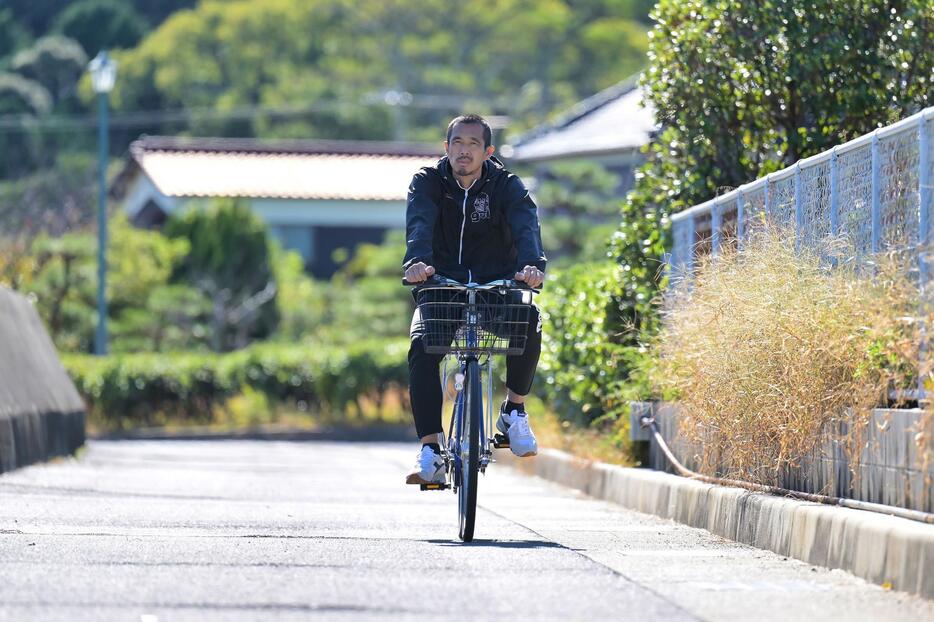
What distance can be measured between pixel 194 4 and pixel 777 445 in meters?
55.1

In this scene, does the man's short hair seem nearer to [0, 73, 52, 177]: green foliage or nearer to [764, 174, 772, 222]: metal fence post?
[764, 174, 772, 222]: metal fence post

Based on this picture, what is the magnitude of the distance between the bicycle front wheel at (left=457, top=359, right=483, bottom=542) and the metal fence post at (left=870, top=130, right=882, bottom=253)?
193 cm

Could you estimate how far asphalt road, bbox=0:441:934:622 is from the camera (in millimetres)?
5539

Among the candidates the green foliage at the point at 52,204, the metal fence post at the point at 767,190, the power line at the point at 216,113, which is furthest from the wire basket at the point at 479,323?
the power line at the point at 216,113

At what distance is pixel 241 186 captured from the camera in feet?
145

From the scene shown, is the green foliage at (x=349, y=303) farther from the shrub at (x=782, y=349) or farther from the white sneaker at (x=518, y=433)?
the white sneaker at (x=518, y=433)

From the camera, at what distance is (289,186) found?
4481cm

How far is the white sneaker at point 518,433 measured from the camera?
8180mm

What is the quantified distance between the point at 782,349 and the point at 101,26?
53.7 meters

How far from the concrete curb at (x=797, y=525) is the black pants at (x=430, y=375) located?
123 centimetres

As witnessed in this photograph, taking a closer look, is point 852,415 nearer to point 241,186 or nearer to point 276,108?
point 241,186

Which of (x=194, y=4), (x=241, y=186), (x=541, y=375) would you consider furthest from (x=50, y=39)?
(x=541, y=375)

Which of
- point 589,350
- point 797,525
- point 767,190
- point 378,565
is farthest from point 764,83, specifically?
point 378,565

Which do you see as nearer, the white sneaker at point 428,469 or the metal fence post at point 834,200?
the white sneaker at point 428,469
